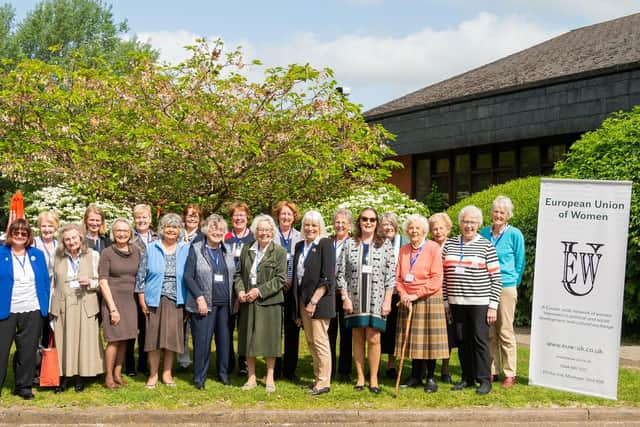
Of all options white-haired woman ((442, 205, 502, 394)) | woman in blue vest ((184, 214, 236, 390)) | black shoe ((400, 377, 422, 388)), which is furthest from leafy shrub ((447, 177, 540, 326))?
woman in blue vest ((184, 214, 236, 390))

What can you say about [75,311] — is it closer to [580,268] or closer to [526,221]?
[580,268]

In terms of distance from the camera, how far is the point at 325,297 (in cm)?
759

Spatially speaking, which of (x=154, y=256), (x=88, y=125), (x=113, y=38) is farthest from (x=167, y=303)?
(x=113, y=38)

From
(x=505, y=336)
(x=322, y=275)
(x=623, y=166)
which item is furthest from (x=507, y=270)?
(x=623, y=166)

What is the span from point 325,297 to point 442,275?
1.24 meters

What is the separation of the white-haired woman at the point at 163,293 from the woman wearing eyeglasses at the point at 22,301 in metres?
0.99

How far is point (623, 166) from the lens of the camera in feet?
34.7

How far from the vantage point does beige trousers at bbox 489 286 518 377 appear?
7875 mm

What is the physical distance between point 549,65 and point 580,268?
13.8 m

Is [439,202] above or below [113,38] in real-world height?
below

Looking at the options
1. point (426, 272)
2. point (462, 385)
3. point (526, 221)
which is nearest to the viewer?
point (426, 272)

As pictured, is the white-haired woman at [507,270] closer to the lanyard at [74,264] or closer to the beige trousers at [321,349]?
the beige trousers at [321,349]

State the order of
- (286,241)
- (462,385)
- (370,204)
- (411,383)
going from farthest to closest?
(370,204)
(286,241)
(411,383)
(462,385)

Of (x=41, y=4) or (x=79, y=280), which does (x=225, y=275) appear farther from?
(x=41, y=4)
